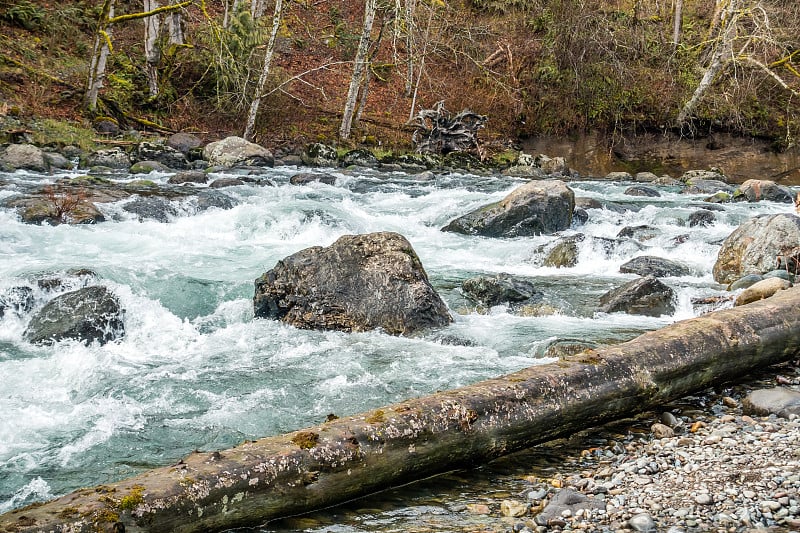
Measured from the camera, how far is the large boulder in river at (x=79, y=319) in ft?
22.5

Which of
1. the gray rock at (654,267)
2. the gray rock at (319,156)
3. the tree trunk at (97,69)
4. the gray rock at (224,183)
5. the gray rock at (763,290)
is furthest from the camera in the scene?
the gray rock at (319,156)

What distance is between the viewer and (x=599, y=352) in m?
4.95

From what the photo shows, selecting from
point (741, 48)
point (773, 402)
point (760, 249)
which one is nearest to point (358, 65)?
point (741, 48)

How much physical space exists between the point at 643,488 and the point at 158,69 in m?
22.1

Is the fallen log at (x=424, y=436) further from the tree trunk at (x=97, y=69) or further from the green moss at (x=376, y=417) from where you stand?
the tree trunk at (x=97, y=69)

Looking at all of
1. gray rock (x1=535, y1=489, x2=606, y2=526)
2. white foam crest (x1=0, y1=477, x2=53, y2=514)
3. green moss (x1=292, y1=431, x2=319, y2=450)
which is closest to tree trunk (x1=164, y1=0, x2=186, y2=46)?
white foam crest (x1=0, y1=477, x2=53, y2=514)

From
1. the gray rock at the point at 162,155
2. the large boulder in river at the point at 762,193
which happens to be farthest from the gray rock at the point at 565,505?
the gray rock at the point at 162,155

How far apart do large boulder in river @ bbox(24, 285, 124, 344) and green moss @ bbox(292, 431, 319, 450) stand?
155 inches

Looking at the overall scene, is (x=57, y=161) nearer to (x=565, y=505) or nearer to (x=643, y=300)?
(x=643, y=300)

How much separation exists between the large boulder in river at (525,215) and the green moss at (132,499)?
965 centimetres

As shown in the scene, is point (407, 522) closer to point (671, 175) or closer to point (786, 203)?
point (786, 203)

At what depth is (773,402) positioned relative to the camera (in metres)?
4.77

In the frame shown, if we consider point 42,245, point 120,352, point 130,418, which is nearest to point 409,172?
point 42,245

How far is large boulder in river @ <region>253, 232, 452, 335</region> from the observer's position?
24.4 feet
